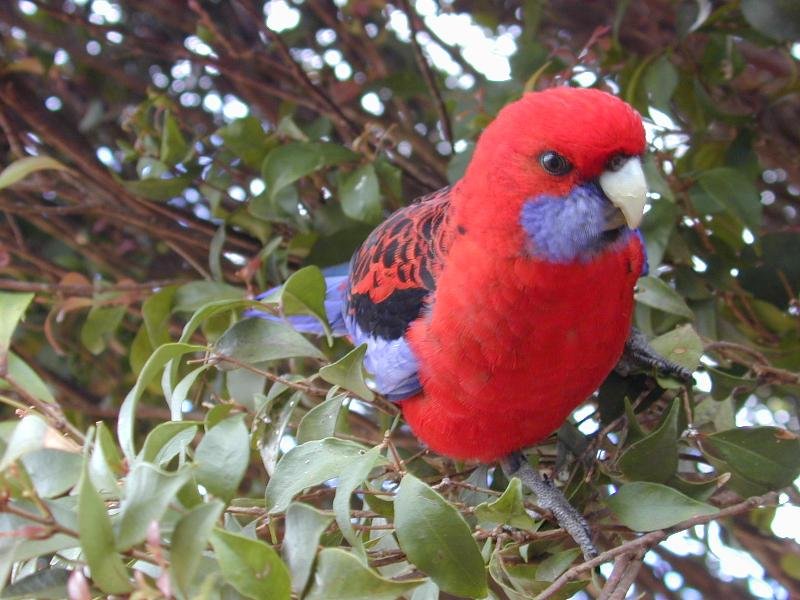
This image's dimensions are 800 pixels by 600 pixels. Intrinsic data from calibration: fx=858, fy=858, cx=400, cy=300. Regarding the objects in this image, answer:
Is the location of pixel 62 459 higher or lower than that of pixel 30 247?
higher

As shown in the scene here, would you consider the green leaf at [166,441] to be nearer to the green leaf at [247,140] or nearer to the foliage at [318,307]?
the foliage at [318,307]

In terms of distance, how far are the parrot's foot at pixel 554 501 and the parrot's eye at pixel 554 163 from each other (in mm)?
435

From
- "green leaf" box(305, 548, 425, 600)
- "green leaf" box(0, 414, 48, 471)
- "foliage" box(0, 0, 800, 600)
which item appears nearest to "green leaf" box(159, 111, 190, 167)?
"foliage" box(0, 0, 800, 600)

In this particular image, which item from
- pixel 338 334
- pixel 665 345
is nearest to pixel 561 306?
pixel 665 345

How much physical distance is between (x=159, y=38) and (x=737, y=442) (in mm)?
1780

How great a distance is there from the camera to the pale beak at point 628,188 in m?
1.10

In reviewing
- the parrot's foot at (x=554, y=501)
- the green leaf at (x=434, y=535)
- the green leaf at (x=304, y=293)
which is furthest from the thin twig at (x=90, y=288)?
the green leaf at (x=434, y=535)

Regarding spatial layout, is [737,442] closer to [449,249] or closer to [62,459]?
[449,249]

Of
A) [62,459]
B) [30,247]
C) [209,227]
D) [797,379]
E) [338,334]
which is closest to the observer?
[62,459]

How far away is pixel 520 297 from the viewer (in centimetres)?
118

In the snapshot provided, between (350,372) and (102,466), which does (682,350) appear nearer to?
(350,372)

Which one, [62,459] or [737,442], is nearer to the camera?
[62,459]

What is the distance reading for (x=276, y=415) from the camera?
3.99 feet

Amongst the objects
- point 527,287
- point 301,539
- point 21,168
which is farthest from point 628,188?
point 21,168
